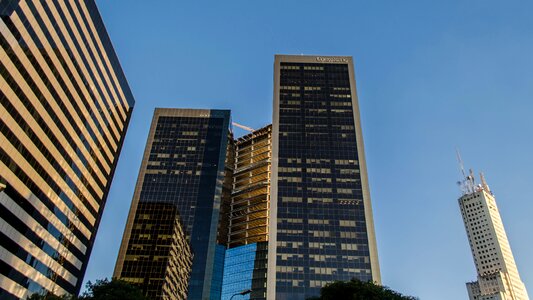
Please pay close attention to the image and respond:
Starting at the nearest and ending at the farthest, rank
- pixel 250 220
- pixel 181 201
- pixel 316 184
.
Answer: pixel 316 184, pixel 181 201, pixel 250 220

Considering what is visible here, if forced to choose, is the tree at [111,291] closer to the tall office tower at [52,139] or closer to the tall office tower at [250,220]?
the tall office tower at [52,139]

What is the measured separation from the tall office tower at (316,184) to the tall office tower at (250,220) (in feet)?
77.8

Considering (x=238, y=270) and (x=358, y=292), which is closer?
(x=358, y=292)

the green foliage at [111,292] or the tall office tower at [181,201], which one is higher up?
the tall office tower at [181,201]

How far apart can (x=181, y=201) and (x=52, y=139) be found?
73358 millimetres

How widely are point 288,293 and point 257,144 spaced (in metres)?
85.4

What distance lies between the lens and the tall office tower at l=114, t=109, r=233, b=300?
13600 centimetres

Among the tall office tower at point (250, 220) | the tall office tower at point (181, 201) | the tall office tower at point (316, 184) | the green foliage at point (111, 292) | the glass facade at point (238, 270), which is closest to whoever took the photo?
the green foliage at point (111, 292)

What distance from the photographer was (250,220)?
561ft

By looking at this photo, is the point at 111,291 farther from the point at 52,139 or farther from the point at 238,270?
the point at 238,270

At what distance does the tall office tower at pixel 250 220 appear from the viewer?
149 metres

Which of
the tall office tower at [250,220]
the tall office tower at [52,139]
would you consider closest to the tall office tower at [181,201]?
the tall office tower at [250,220]

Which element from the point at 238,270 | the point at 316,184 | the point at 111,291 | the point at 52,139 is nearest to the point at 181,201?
the point at 238,270

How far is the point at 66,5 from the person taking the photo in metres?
84.2
